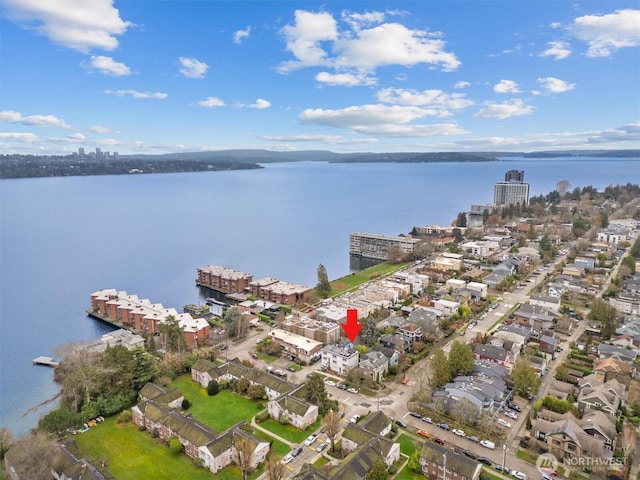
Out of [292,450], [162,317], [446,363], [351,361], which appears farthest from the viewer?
[162,317]

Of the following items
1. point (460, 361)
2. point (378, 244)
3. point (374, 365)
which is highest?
point (378, 244)

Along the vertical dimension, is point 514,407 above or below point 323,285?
below

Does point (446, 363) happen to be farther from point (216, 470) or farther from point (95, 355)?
point (95, 355)

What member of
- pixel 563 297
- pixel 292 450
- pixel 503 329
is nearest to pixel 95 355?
pixel 292 450

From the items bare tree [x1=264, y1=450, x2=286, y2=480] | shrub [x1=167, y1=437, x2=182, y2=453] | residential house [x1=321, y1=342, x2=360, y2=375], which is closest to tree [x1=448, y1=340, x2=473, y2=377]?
residential house [x1=321, y1=342, x2=360, y2=375]

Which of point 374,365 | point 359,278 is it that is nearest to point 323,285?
point 359,278

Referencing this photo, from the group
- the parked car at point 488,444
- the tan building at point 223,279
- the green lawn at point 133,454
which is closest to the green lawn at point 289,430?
the green lawn at point 133,454

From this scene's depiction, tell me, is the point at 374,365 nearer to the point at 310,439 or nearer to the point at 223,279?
the point at 310,439
